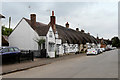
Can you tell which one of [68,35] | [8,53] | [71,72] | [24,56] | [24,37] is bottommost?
[71,72]

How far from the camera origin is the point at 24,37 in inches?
1172

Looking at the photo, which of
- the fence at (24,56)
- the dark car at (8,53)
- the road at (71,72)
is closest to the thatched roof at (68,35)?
the fence at (24,56)

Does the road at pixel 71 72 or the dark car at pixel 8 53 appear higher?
the dark car at pixel 8 53


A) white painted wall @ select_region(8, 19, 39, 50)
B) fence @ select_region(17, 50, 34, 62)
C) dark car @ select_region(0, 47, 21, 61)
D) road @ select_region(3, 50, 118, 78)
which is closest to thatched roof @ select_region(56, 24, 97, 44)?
white painted wall @ select_region(8, 19, 39, 50)

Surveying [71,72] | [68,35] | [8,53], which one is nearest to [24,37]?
[8,53]

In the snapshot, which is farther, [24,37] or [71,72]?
[24,37]

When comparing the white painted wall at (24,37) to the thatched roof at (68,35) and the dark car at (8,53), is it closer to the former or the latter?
the dark car at (8,53)

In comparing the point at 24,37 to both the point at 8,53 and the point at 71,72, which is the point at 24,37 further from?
the point at 71,72

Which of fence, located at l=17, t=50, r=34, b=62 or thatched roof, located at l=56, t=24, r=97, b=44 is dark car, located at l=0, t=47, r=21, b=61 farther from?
thatched roof, located at l=56, t=24, r=97, b=44

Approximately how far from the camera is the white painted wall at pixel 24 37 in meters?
29.3

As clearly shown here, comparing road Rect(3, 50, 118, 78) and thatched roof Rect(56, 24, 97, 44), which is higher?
thatched roof Rect(56, 24, 97, 44)

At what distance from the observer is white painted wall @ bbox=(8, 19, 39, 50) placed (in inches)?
1152

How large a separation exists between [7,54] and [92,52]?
25.3 m

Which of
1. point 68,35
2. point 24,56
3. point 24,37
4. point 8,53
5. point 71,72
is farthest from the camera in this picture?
point 68,35
